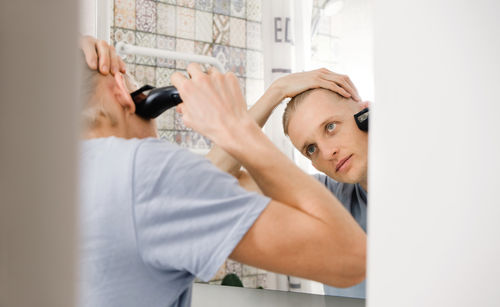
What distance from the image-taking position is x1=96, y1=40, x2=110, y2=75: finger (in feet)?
2.43

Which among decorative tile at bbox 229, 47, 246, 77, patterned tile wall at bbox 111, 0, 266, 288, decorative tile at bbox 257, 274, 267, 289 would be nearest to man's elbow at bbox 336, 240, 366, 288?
decorative tile at bbox 257, 274, 267, 289

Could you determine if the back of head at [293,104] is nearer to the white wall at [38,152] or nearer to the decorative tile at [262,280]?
the decorative tile at [262,280]

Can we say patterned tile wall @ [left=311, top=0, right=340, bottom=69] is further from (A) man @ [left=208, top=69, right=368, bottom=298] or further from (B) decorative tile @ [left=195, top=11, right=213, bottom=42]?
(B) decorative tile @ [left=195, top=11, right=213, bottom=42]

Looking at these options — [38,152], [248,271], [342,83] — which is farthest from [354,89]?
[38,152]

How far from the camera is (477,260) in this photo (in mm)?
377

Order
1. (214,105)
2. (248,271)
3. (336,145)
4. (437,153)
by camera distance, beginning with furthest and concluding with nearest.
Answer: (248,271)
(336,145)
(214,105)
(437,153)

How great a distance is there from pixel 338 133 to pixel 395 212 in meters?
0.38

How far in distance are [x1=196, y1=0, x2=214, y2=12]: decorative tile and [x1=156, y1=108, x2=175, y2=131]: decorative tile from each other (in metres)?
0.23

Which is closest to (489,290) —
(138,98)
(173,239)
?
(173,239)

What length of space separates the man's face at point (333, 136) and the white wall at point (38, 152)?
645 millimetres

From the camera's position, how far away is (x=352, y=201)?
28.5 inches

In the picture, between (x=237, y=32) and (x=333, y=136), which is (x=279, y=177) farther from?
(x=237, y=32)

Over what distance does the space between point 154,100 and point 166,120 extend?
0.20 m

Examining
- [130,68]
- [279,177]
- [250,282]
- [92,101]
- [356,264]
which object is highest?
[130,68]
